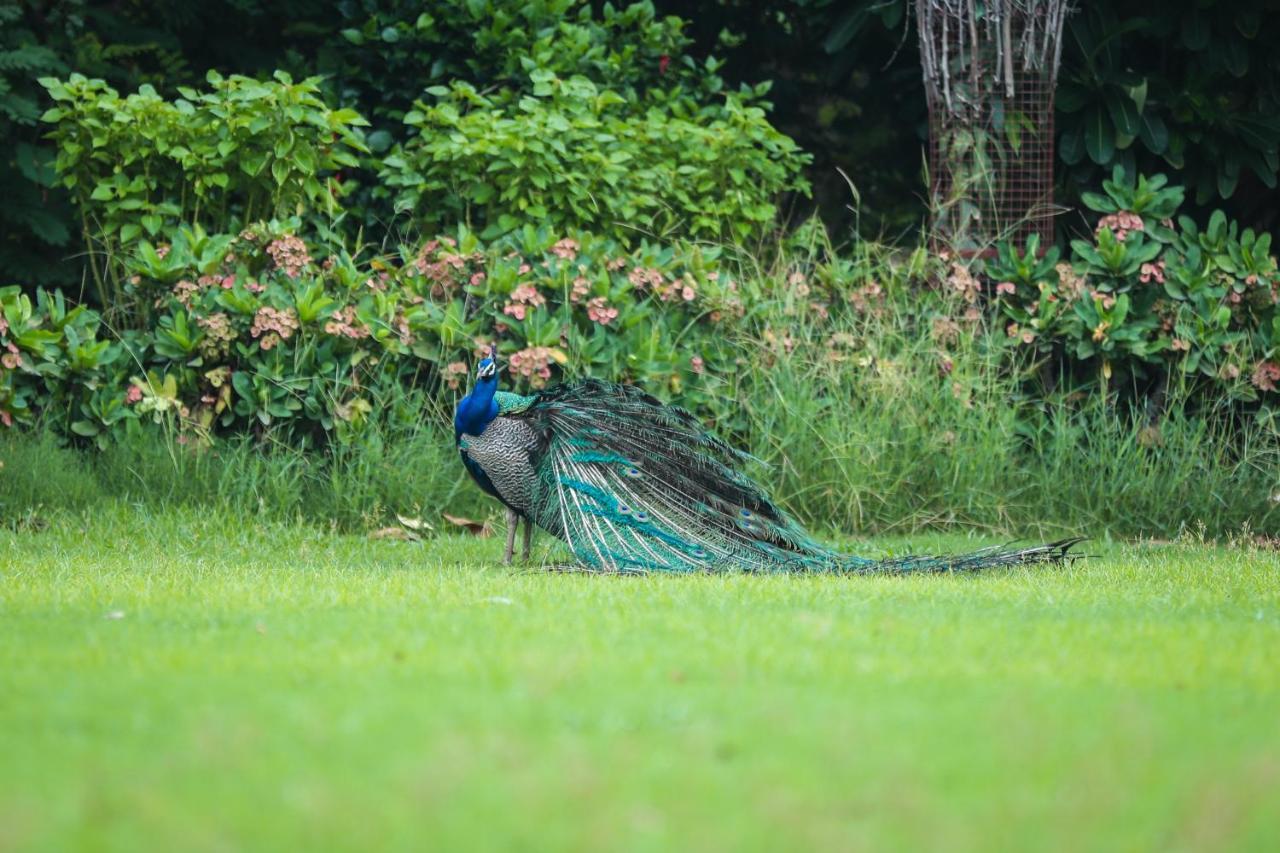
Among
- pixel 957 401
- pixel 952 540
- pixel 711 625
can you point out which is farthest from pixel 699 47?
pixel 711 625

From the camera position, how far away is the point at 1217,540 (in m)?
8.70

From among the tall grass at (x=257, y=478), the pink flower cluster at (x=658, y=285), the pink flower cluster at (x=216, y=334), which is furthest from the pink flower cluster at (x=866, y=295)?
the pink flower cluster at (x=216, y=334)

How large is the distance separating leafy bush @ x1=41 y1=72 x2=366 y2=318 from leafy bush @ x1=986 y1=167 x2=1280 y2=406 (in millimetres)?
4470

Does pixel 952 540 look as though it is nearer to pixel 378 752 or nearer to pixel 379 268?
pixel 379 268

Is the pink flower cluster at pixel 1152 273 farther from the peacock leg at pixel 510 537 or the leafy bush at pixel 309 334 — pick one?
the peacock leg at pixel 510 537

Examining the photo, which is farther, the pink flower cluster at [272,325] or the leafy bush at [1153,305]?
the leafy bush at [1153,305]

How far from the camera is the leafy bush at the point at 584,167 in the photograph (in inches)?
400

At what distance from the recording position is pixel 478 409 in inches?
281

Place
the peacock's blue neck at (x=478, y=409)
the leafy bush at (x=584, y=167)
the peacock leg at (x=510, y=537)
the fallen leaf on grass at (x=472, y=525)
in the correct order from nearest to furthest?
the peacock's blue neck at (x=478, y=409), the peacock leg at (x=510, y=537), the fallen leaf on grass at (x=472, y=525), the leafy bush at (x=584, y=167)

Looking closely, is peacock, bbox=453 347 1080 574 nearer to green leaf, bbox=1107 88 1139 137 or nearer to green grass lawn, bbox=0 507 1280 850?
green grass lawn, bbox=0 507 1280 850

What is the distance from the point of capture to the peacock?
6898 millimetres

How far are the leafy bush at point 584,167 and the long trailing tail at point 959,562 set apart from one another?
4106 mm

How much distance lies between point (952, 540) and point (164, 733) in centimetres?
557

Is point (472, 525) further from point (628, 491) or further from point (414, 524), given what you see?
point (628, 491)
